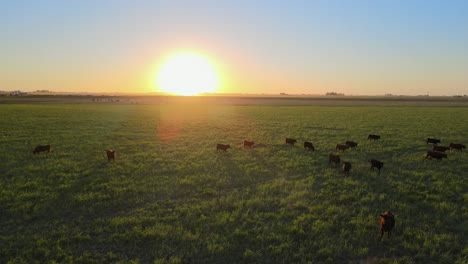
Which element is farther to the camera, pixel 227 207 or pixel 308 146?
pixel 308 146

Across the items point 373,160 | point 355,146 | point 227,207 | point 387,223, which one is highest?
point 373,160

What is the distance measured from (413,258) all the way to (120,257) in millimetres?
7739

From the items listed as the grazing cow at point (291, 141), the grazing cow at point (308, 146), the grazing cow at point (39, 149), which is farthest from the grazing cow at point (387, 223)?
the grazing cow at point (39, 149)

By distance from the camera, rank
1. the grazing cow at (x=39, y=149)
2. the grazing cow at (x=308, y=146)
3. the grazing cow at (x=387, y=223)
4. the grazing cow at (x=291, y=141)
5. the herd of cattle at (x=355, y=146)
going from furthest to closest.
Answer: the grazing cow at (x=291, y=141) < the grazing cow at (x=308, y=146) < the grazing cow at (x=39, y=149) < the herd of cattle at (x=355, y=146) < the grazing cow at (x=387, y=223)

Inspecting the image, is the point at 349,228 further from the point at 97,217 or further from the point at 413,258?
the point at 97,217

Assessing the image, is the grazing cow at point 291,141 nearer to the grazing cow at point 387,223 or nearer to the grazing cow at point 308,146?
the grazing cow at point 308,146

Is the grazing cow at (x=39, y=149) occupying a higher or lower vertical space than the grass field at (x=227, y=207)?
higher

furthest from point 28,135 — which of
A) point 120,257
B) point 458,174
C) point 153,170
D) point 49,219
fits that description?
point 458,174

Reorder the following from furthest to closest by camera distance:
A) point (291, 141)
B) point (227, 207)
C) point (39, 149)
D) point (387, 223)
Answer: point (291, 141)
point (39, 149)
point (227, 207)
point (387, 223)

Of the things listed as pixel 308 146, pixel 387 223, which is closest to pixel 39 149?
pixel 308 146

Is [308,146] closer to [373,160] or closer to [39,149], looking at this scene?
[373,160]

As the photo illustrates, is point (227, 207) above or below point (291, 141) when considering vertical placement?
below

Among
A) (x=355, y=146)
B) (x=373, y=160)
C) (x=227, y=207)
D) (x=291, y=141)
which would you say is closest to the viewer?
(x=227, y=207)

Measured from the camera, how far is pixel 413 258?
9.18 m
